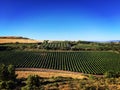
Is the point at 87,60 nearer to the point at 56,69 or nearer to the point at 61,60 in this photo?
the point at 61,60

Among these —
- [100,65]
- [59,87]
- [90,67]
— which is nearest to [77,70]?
[90,67]

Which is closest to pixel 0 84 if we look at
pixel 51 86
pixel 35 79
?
pixel 35 79

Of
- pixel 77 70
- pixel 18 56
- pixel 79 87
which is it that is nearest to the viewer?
pixel 79 87

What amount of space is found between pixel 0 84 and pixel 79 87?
14.9m

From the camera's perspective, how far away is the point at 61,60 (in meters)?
85.7

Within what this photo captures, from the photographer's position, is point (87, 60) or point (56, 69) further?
point (87, 60)

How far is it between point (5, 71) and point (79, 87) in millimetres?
20886

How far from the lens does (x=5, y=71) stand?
47062 mm

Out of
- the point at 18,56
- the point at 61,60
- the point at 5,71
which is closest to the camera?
the point at 5,71

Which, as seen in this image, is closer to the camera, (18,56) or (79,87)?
(79,87)

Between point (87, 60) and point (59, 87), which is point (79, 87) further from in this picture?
point (87, 60)

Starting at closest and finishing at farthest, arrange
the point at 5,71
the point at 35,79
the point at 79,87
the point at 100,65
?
the point at 79,87 → the point at 35,79 → the point at 5,71 → the point at 100,65

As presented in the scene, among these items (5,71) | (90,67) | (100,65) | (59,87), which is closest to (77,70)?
(90,67)

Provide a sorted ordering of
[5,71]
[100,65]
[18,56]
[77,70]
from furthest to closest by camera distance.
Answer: [18,56] → [100,65] → [77,70] → [5,71]
